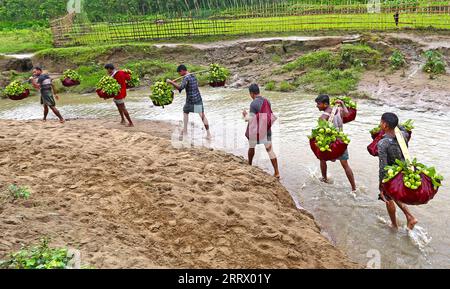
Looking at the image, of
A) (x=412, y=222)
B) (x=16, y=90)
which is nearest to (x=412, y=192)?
(x=412, y=222)

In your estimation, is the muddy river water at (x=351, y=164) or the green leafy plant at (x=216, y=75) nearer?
the muddy river water at (x=351, y=164)

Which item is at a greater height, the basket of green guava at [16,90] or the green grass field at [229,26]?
the green grass field at [229,26]

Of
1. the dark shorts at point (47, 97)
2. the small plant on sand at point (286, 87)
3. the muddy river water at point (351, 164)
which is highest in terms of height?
the dark shorts at point (47, 97)

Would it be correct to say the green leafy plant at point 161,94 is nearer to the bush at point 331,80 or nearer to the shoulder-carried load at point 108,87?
the shoulder-carried load at point 108,87

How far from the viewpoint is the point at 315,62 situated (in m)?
15.5

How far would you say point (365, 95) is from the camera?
41.0 feet

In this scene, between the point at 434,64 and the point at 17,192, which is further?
the point at 434,64

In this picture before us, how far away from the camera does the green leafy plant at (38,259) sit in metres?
3.21

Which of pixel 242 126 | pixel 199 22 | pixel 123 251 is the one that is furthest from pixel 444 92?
pixel 199 22

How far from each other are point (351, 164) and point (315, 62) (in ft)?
29.0

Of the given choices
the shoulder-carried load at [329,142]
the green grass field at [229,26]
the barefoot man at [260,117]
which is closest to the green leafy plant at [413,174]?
the shoulder-carried load at [329,142]

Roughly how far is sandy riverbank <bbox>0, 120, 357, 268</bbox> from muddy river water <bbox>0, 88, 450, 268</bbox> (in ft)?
1.63

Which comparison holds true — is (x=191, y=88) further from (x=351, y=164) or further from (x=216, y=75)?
(x=351, y=164)

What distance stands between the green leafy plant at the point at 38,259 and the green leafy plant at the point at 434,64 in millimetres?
12955
